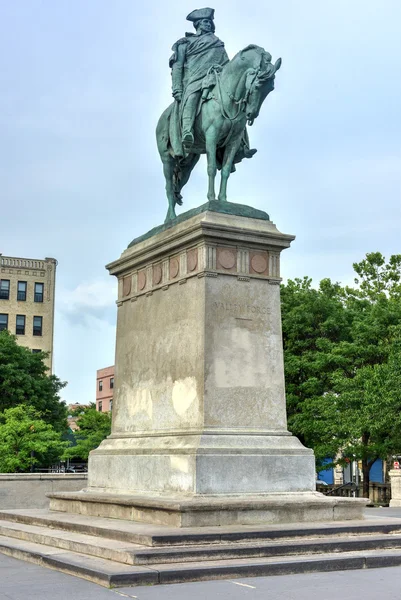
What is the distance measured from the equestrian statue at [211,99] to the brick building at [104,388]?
9187 cm

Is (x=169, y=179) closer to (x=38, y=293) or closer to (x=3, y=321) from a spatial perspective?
(x=3, y=321)

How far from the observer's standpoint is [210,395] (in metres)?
13.4

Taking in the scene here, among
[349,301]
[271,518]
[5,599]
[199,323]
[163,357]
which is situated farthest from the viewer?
[349,301]

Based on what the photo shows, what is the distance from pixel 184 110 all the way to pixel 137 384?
5288 millimetres

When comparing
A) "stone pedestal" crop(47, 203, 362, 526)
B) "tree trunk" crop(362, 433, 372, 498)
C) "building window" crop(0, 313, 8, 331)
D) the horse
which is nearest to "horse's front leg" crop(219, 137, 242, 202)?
the horse

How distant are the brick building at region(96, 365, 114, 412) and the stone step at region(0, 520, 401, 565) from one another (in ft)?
314

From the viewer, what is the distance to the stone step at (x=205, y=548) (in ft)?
32.3

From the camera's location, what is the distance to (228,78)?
14992 millimetres

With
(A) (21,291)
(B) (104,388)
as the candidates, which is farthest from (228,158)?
(B) (104,388)

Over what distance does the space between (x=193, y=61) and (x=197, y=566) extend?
988 centimetres

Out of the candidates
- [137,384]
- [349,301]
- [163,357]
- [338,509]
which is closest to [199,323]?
[163,357]

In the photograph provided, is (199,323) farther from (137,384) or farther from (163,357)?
(137,384)

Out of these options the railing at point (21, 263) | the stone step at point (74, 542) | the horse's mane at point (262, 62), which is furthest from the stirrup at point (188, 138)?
the railing at point (21, 263)

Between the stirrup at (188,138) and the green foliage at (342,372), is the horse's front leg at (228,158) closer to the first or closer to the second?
the stirrup at (188,138)
